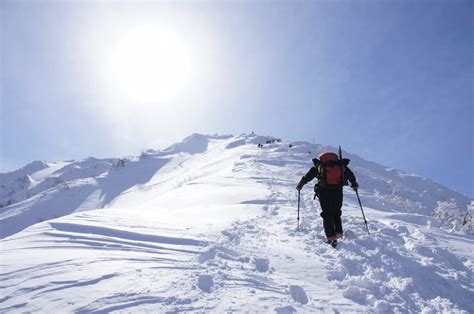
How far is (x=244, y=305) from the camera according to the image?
15.2 ft

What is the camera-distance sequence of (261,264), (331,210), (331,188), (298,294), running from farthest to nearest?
(331,188), (331,210), (261,264), (298,294)

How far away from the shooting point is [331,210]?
813 centimetres

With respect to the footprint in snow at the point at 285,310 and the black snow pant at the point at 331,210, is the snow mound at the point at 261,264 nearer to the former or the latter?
the footprint in snow at the point at 285,310

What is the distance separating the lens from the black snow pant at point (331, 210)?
7.97m

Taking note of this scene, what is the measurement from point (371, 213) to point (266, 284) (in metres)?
7.43

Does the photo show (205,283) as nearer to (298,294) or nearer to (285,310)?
(285,310)

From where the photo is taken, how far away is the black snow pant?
314 inches

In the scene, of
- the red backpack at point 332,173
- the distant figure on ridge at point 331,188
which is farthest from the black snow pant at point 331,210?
the red backpack at point 332,173

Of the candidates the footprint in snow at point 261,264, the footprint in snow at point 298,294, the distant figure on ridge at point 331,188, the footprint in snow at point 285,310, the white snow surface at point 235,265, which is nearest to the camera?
the footprint in snow at point 285,310

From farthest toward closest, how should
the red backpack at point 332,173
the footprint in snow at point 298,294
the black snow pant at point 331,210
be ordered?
the red backpack at point 332,173 → the black snow pant at point 331,210 → the footprint in snow at point 298,294

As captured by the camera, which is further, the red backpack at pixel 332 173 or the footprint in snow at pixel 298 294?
the red backpack at pixel 332 173

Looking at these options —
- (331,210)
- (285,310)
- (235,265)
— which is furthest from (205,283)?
(331,210)

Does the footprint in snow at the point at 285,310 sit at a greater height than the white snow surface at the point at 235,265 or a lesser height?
lesser

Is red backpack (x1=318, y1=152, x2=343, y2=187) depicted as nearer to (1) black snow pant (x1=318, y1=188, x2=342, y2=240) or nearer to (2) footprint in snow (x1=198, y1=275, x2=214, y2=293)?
(1) black snow pant (x1=318, y1=188, x2=342, y2=240)
